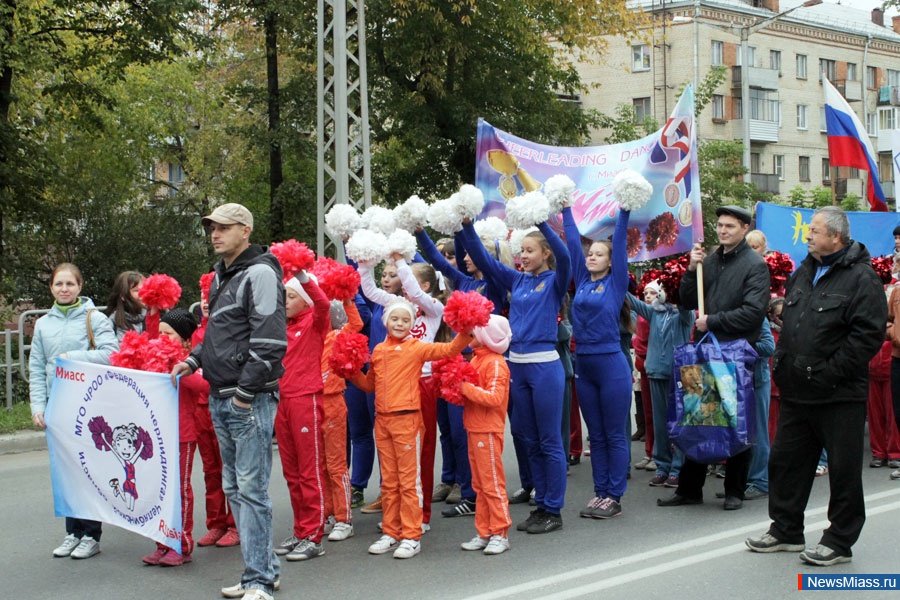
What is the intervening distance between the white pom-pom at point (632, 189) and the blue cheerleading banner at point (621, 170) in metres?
2.91

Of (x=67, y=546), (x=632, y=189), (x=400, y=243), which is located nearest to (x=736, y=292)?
(x=632, y=189)

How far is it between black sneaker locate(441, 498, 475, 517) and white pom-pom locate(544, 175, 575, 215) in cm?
235

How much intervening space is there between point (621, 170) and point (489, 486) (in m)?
5.19

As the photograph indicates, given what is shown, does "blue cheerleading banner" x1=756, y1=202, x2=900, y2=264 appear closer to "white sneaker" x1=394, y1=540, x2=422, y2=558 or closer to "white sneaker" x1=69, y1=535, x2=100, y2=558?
"white sneaker" x1=394, y1=540, x2=422, y2=558

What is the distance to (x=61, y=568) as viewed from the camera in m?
6.66

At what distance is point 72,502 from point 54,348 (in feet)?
3.28

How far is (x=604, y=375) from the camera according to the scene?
778 cm

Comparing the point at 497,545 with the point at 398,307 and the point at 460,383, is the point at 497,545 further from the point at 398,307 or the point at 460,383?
the point at 398,307

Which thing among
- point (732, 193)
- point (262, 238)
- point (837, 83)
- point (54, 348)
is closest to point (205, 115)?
point (262, 238)

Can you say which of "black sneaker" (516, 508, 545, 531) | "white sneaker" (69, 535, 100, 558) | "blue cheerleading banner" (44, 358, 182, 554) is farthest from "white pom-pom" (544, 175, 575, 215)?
"white sneaker" (69, 535, 100, 558)

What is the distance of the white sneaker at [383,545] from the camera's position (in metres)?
6.79

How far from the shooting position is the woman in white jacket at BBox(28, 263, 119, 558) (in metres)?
6.95

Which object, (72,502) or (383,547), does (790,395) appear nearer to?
(383,547)

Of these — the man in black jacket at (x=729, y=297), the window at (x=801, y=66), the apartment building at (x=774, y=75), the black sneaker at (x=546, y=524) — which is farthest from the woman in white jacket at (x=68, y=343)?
the window at (x=801, y=66)
